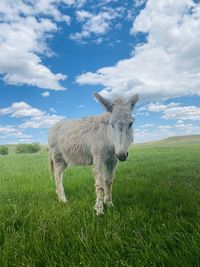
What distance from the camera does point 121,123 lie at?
20.8 ft

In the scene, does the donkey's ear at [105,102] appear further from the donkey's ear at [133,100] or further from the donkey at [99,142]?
the donkey's ear at [133,100]

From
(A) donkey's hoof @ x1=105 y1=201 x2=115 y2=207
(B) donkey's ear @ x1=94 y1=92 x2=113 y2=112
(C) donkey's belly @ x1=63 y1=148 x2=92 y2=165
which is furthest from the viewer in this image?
(C) donkey's belly @ x1=63 y1=148 x2=92 y2=165

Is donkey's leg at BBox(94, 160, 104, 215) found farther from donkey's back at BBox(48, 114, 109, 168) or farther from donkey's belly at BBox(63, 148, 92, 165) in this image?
donkey's belly at BBox(63, 148, 92, 165)

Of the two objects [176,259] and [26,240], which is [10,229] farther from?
[176,259]

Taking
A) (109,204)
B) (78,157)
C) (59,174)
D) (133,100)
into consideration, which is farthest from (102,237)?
(59,174)

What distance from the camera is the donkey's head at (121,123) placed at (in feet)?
20.2

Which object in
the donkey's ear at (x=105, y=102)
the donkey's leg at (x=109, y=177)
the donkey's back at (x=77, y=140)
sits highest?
the donkey's ear at (x=105, y=102)

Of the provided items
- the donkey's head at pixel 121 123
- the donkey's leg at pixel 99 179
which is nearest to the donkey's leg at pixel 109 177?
the donkey's leg at pixel 99 179

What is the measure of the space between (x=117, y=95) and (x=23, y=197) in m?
4.38

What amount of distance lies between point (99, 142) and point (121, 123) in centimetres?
138

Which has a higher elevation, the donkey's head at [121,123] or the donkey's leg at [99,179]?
the donkey's head at [121,123]

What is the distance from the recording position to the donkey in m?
6.39

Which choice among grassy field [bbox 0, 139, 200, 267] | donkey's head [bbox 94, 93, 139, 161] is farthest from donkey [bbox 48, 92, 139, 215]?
grassy field [bbox 0, 139, 200, 267]

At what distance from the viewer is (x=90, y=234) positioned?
4758 millimetres
